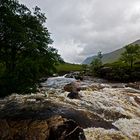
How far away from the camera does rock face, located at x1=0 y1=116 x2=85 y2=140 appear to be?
72.3ft

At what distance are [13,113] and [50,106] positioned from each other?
2775 millimetres

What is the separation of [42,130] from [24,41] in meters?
23.1

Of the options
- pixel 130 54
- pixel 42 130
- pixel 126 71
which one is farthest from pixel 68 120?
pixel 130 54

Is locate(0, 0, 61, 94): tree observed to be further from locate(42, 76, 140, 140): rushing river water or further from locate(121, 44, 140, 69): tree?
locate(121, 44, 140, 69): tree

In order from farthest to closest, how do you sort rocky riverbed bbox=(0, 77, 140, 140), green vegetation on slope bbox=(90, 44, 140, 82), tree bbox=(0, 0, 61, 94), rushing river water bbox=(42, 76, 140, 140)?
green vegetation on slope bbox=(90, 44, 140, 82) → tree bbox=(0, 0, 61, 94) → rushing river water bbox=(42, 76, 140, 140) → rocky riverbed bbox=(0, 77, 140, 140)

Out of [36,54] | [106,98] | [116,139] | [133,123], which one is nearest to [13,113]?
[116,139]

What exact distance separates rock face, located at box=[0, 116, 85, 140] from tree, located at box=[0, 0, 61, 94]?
1526 cm

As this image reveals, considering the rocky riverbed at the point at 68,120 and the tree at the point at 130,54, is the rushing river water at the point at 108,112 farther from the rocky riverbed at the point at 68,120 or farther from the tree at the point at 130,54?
the tree at the point at 130,54

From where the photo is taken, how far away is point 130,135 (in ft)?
84.1

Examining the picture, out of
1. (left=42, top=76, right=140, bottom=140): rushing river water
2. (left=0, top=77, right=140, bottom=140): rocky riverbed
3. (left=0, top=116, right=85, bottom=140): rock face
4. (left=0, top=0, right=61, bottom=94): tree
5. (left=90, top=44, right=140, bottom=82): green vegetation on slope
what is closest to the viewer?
(left=0, top=116, right=85, bottom=140): rock face

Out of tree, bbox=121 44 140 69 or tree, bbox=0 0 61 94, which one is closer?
tree, bbox=0 0 61 94

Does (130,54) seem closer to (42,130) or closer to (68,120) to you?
(68,120)

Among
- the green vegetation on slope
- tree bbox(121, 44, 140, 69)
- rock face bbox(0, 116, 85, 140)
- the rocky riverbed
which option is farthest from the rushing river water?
tree bbox(121, 44, 140, 69)

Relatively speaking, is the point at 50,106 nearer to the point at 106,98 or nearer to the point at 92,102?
the point at 92,102
